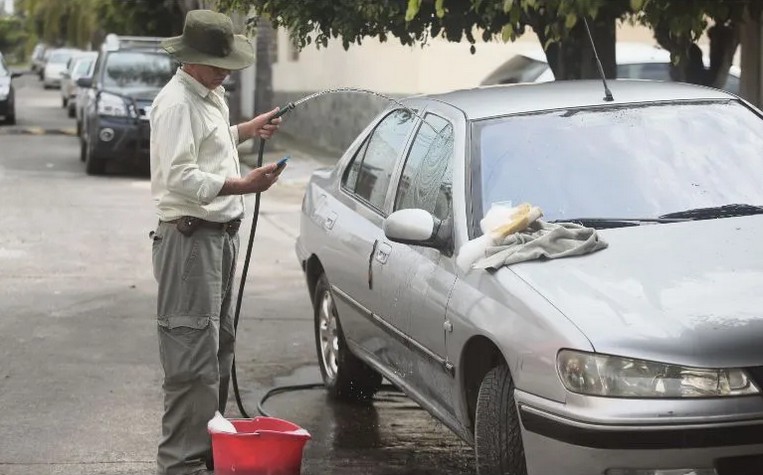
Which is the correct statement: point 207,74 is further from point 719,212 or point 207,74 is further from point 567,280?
point 719,212

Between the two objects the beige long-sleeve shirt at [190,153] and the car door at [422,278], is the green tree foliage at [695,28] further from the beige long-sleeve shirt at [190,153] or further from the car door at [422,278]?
the beige long-sleeve shirt at [190,153]

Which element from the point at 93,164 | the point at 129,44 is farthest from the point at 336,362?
the point at 129,44

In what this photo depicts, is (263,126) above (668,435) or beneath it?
above

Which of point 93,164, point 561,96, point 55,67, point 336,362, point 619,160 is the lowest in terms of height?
point 55,67

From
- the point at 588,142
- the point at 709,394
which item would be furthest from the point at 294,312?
the point at 709,394

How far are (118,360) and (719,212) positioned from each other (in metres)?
4.08

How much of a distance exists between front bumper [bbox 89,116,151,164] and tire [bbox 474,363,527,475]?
14.7m

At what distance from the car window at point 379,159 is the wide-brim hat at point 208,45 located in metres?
1.15

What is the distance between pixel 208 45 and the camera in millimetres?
5754

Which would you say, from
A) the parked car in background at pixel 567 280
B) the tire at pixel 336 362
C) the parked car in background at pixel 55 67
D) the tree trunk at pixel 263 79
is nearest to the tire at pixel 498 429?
the parked car in background at pixel 567 280

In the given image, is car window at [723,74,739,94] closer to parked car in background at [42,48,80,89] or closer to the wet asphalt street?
the wet asphalt street

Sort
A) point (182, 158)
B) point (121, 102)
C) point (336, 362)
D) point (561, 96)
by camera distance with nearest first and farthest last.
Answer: point (182, 158) < point (561, 96) < point (336, 362) < point (121, 102)

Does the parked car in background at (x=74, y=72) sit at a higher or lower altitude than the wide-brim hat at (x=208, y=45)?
lower

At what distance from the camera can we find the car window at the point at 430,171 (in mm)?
5961
